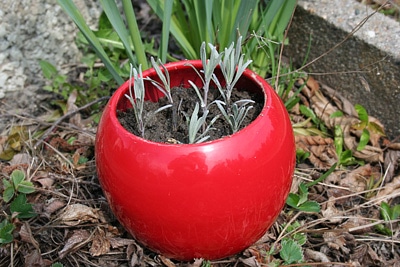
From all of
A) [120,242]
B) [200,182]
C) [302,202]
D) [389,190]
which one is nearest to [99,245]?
[120,242]

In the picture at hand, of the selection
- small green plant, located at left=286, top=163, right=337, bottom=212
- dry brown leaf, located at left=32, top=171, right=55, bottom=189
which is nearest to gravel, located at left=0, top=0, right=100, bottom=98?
dry brown leaf, located at left=32, top=171, right=55, bottom=189

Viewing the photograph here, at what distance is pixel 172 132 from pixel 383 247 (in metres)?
0.68

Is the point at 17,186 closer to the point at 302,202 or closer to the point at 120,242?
the point at 120,242

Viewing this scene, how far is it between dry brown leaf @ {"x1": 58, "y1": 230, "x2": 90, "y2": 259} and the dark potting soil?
0.35 meters

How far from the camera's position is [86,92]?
6.02 feet

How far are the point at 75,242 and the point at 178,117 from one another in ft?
1.41

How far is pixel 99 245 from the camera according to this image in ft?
4.42

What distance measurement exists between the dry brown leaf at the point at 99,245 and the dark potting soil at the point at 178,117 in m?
0.33

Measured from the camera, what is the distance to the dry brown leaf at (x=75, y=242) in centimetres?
133

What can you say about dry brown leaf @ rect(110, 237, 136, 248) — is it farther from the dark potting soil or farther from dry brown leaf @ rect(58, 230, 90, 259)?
the dark potting soil

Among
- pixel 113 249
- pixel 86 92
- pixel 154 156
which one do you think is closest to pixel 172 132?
pixel 154 156

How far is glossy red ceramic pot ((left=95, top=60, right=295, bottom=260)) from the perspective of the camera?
3.43 feet

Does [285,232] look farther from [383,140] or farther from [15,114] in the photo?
[15,114]

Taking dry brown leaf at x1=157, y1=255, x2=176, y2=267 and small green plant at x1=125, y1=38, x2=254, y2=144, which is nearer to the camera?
small green plant at x1=125, y1=38, x2=254, y2=144
